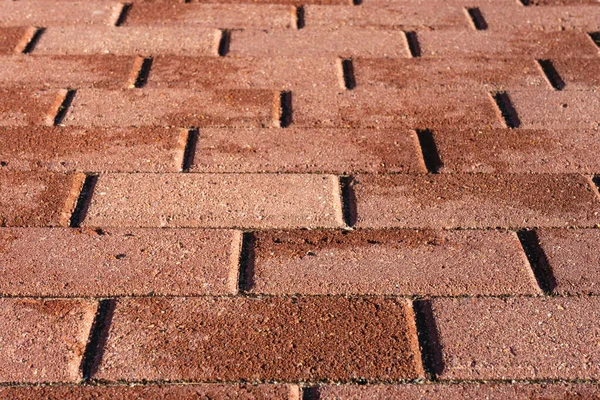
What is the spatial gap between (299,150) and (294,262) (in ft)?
1.82

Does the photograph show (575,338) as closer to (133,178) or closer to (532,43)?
(133,178)

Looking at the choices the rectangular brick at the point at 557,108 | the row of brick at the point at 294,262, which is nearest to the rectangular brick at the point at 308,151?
the row of brick at the point at 294,262

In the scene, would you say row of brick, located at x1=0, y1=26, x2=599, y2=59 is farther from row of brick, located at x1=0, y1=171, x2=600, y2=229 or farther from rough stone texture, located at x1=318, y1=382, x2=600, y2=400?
rough stone texture, located at x1=318, y1=382, x2=600, y2=400

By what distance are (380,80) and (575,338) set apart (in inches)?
53.8

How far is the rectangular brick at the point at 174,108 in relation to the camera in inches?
109

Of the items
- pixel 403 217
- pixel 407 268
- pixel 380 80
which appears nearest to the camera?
pixel 407 268

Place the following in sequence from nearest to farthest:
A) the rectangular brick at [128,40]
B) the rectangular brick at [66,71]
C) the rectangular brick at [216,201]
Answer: the rectangular brick at [216,201] → the rectangular brick at [66,71] → the rectangular brick at [128,40]

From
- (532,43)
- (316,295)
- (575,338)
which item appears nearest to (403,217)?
(316,295)

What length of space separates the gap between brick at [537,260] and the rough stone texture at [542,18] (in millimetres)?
1442

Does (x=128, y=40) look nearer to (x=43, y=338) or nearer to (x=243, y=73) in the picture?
(x=243, y=73)

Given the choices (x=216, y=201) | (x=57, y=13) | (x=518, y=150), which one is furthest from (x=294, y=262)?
(x=57, y=13)

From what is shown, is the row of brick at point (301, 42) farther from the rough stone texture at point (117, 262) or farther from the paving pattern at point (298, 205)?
the rough stone texture at point (117, 262)

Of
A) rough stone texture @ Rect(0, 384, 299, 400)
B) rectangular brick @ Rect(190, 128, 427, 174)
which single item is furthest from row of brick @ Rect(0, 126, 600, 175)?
rough stone texture @ Rect(0, 384, 299, 400)

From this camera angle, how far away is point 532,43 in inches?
132
